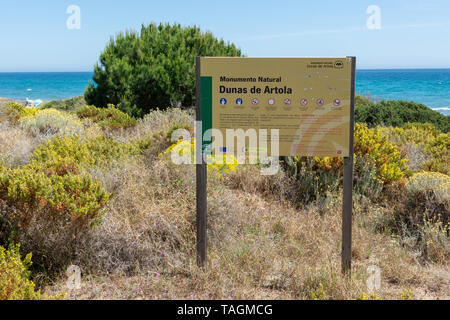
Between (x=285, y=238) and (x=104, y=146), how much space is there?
11.2ft

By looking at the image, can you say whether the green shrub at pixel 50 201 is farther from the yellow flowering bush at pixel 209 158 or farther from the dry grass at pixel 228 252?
the yellow flowering bush at pixel 209 158

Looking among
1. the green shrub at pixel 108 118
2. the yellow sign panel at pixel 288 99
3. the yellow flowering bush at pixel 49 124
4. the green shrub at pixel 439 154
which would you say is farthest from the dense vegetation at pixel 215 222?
the green shrub at pixel 108 118

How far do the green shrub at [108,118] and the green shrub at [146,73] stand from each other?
1.03 m

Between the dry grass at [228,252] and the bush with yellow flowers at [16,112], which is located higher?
the bush with yellow flowers at [16,112]

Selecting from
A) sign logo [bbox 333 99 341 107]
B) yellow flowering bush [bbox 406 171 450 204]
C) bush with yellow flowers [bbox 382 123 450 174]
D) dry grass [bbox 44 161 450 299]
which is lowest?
dry grass [bbox 44 161 450 299]

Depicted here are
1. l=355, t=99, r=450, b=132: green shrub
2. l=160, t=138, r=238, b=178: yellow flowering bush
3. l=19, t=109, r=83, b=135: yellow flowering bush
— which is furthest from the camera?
l=355, t=99, r=450, b=132: green shrub

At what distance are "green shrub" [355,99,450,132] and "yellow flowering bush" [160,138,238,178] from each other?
820cm

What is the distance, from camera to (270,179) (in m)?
6.36

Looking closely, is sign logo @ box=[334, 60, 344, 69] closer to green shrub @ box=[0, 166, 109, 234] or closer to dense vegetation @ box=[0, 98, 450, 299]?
dense vegetation @ box=[0, 98, 450, 299]

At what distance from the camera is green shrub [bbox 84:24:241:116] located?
12.1 m

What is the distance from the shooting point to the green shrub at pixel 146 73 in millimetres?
12102

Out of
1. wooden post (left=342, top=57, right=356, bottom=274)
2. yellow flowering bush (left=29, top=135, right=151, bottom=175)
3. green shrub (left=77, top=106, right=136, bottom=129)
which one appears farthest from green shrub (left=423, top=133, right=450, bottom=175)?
green shrub (left=77, top=106, right=136, bottom=129)
